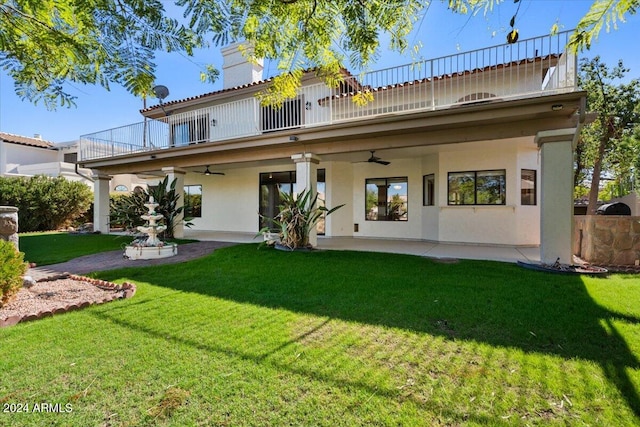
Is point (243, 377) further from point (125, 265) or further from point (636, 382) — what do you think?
point (125, 265)

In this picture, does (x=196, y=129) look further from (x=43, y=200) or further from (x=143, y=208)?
(x=43, y=200)

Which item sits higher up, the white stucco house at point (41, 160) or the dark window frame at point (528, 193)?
the white stucco house at point (41, 160)

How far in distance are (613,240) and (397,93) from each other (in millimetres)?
6468

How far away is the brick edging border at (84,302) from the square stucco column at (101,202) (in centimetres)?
950

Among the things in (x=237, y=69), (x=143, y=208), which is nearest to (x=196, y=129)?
(x=143, y=208)

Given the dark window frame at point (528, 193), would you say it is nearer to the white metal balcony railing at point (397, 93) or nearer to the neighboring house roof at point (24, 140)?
the white metal balcony railing at point (397, 93)

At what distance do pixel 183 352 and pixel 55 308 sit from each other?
2510 millimetres

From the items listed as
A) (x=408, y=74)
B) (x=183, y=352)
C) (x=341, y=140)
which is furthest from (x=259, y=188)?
(x=183, y=352)

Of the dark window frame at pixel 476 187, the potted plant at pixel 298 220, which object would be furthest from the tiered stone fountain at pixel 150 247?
the dark window frame at pixel 476 187

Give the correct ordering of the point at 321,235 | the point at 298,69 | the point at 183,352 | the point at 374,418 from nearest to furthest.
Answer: the point at 374,418 → the point at 183,352 → the point at 298,69 → the point at 321,235

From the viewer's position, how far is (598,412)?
84.0 inches

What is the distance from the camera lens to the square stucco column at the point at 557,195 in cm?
607

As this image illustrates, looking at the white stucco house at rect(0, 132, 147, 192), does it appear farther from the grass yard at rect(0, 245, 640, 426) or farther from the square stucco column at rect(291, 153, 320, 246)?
the grass yard at rect(0, 245, 640, 426)

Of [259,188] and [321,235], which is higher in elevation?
[259,188]
